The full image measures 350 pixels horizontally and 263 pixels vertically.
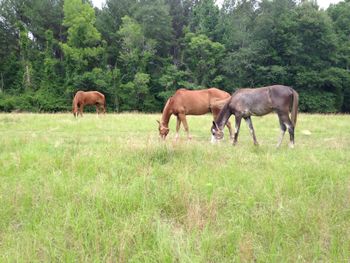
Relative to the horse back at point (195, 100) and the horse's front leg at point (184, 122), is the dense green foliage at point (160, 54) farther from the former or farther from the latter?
the horse's front leg at point (184, 122)

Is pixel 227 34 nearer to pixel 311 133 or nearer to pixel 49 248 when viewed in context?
pixel 311 133

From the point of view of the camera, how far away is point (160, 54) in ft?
128

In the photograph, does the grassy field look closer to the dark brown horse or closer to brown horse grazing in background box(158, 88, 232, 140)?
the dark brown horse

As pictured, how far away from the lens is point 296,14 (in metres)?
33.5

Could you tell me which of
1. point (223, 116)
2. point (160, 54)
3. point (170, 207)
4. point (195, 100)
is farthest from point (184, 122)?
point (160, 54)

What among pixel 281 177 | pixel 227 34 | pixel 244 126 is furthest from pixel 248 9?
pixel 281 177

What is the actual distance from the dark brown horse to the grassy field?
214 cm

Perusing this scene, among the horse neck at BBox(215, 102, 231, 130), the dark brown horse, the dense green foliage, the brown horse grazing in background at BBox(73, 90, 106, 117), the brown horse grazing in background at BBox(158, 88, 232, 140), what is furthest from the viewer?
the dense green foliage

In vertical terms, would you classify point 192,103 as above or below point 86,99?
below

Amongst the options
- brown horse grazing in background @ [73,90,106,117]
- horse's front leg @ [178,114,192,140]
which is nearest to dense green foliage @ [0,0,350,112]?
brown horse grazing in background @ [73,90,106,117]

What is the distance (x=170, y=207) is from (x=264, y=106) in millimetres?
5671

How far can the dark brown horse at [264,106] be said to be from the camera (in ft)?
26.9

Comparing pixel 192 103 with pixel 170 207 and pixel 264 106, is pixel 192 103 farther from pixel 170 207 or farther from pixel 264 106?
pixel 170 207

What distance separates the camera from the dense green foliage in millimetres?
33500
